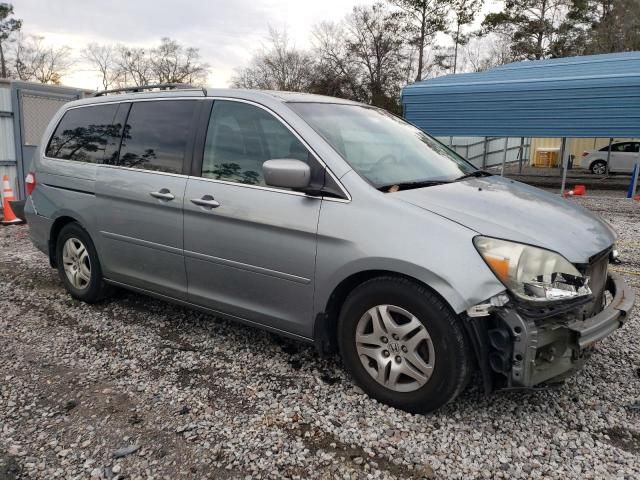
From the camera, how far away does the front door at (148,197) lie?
3588mm

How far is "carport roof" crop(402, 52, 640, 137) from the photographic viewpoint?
13.9m

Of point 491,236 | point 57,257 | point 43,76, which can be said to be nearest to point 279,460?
point 491,236

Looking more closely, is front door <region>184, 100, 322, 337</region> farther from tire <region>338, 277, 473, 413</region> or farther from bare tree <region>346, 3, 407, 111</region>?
bare tree <region>346, 3, 407, 111</region>

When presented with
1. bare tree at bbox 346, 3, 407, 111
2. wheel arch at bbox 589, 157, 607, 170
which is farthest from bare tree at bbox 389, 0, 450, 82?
wheel arch at bbox 589, 157, 607, 170

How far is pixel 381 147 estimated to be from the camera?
3.35 m

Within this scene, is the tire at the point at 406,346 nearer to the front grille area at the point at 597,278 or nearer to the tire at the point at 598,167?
the front grille area at the point at 597,278

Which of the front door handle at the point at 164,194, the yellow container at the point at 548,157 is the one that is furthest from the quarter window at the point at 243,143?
the yellow container at the point at 548,157

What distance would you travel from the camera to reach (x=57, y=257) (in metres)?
4.68

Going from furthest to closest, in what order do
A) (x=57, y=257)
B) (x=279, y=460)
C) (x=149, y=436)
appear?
(x=57, y=257), (x=149, y=436), (x=279, y=460)

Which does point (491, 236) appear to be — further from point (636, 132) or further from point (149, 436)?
Answer: point (636, 132)

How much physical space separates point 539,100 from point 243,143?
13.9m

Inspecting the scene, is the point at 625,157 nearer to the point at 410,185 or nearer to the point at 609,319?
the point at 609,319

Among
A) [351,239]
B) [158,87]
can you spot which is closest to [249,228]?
[351,239]

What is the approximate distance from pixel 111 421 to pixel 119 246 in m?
1.62
